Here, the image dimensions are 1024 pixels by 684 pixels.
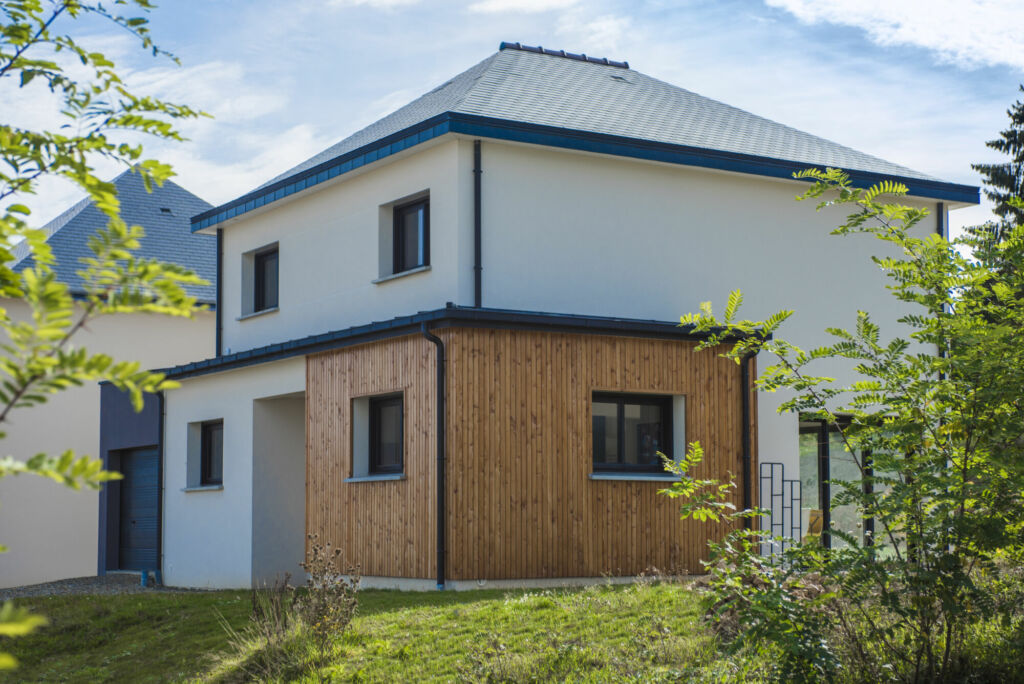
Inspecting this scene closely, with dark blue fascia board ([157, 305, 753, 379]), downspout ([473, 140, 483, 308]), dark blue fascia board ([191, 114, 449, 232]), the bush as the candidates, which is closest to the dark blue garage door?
dark blue fascia board ([191, 114, 449, 232])

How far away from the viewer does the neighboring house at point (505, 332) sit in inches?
575

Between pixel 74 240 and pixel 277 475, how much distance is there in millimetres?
13518

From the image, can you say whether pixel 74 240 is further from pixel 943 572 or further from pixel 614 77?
pixel 943 572

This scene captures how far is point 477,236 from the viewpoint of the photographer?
15.8 m

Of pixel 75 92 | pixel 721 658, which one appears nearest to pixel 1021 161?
pixel 721 658

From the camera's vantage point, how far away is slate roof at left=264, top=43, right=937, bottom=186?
17516mm

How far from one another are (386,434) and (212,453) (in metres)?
5.67

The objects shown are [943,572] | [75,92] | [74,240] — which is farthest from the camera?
[74,240]

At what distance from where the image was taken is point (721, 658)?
8.48 metres

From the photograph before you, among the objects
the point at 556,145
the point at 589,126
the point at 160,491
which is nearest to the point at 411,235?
the point at 556,145

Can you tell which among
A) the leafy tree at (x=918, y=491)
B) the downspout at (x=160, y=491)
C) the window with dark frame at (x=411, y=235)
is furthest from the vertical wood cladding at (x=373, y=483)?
the leafy tree at (x=918, y=491)

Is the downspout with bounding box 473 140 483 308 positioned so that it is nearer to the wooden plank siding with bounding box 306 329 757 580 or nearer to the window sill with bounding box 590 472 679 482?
the wooden plank siding with bounding box 306 329 757 580

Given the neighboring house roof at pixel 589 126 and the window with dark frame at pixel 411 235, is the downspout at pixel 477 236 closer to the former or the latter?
the neighboring house roof at pixel 589 126

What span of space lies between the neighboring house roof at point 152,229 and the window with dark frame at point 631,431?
589 inches
